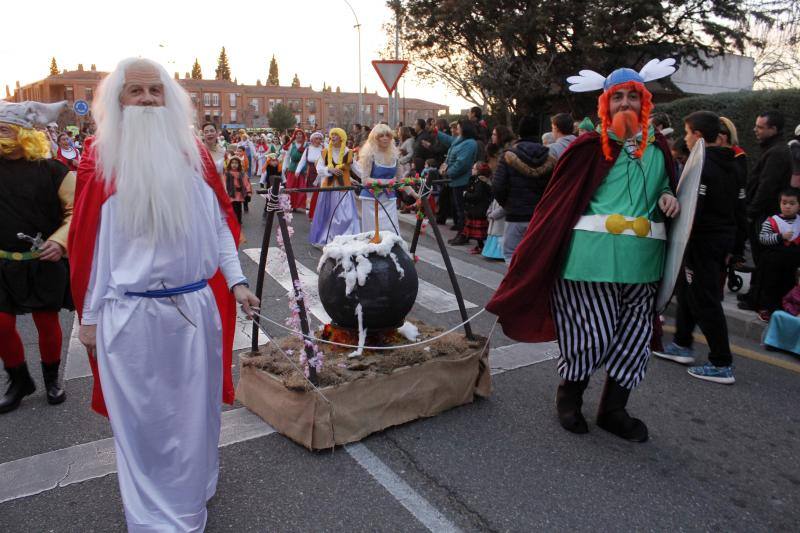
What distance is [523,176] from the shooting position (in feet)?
21.9

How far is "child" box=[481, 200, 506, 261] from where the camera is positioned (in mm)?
8773

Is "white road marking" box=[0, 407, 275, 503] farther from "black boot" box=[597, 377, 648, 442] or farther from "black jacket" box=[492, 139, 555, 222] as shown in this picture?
"black jacket" box=[492, 139, 555, 222]

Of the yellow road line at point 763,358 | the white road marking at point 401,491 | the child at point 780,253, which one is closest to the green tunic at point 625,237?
the white road marking at point 401,491

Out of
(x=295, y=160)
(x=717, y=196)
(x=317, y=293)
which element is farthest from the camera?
(x=295, y=160)

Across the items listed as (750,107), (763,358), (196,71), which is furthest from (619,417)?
(196,71)

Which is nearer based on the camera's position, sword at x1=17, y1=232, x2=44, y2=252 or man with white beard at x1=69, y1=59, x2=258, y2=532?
man with white beard at x1=69, y1=59, x2=258, y2=532

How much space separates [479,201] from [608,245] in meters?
6.25

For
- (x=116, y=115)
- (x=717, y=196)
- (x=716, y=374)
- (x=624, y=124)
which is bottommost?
(x=716, y=374)

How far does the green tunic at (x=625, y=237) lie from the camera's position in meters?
3.33

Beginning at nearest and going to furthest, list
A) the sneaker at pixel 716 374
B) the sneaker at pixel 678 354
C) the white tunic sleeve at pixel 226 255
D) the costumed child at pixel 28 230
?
the white tunic sleeve at pixel 226 255 < the costumed child at pixel 28 230 < the sneaker at pixel 716 374 < the sneaker at pixel 678 354

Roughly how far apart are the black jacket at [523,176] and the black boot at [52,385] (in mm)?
4499

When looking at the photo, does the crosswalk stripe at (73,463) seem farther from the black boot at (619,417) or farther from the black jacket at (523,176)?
the black jacket at (523,176)

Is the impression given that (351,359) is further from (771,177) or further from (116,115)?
(771,177)

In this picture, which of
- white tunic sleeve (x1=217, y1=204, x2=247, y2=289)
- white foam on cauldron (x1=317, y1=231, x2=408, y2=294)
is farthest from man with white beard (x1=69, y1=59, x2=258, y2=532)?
white foam on cauldron (x1=317, y1=231, x2=408, y2=294)
